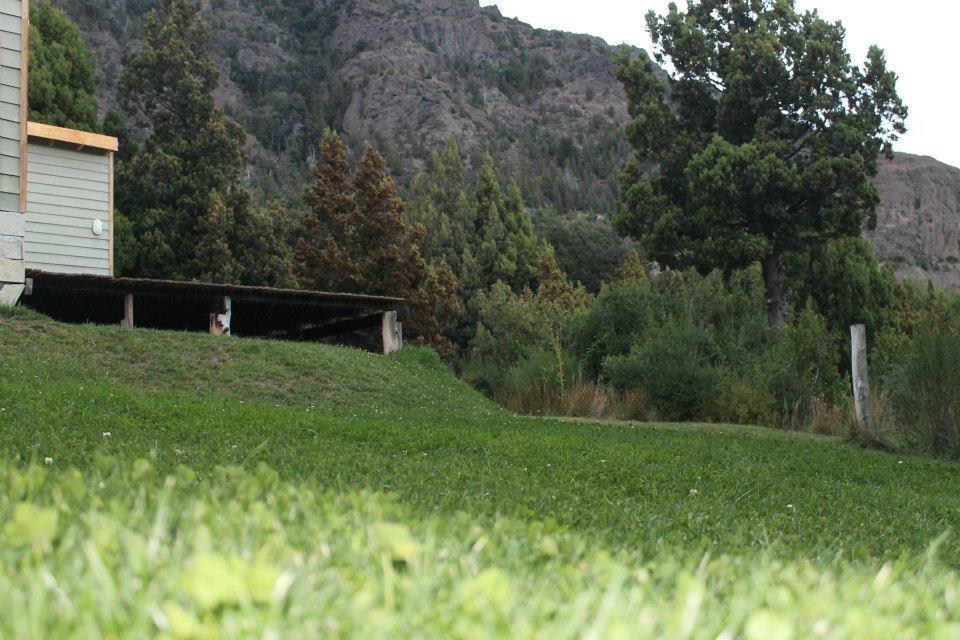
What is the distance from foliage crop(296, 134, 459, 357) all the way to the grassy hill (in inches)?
624

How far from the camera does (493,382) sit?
23.7 m

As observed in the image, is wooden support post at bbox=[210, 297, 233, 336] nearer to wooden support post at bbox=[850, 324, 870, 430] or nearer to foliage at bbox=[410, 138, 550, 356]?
wooden support post at bbox=[850, 324, 870, 430]

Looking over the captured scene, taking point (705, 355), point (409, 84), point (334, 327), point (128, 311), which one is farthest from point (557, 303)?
point (409, 84)

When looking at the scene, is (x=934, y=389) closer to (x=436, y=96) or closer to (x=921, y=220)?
(x=921, y=220)

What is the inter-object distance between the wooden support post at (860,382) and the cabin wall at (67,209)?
1389 cm

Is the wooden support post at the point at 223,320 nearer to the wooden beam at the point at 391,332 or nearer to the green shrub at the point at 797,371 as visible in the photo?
the wooden beam at the point at 391,332

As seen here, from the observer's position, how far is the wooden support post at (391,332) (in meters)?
20.8

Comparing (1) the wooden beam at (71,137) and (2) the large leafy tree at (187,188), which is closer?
(1) the wooden beam at (71,137)

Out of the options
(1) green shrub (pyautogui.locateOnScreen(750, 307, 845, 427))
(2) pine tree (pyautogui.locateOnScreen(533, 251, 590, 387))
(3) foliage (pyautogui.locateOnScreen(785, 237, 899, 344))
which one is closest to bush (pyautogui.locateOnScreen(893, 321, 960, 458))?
(1) green shrub (pyautogui.locateOnScreen(750, 307, 845, 427))

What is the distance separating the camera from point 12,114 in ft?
45.5

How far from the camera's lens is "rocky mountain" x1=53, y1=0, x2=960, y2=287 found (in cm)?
6925

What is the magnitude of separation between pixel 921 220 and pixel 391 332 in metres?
58.8

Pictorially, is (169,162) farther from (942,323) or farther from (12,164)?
(942,323)

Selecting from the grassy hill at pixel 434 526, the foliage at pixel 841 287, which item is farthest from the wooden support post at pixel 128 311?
the foliage at pixel 841 287
